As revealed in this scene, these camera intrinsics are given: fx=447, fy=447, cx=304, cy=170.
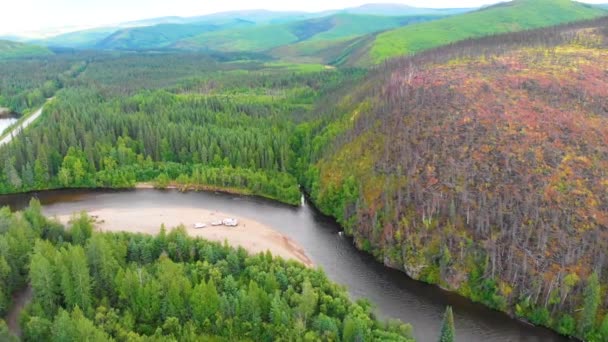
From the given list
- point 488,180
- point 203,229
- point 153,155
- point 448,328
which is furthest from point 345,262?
point 153,155

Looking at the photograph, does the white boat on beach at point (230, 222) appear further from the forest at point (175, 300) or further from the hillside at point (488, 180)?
the forest at point (175, 300)

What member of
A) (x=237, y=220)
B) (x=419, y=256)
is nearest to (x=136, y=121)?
(x=237, y=220)

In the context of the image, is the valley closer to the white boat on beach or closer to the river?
the river

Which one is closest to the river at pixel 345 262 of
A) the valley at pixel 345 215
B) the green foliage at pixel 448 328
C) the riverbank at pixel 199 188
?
the valley at pixel 345 215

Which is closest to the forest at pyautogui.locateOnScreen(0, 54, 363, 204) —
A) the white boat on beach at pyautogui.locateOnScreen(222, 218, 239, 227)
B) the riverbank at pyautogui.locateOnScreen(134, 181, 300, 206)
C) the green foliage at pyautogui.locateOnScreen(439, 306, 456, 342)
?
the riverbank at pyautogui.locateOnScreen(134, 181, 300, 206)

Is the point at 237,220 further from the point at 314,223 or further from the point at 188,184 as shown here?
the point at 188,184

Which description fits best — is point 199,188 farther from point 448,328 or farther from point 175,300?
point 448,328

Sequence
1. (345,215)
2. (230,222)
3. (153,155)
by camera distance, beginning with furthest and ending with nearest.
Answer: (153,155), (230,222), (345,215)
